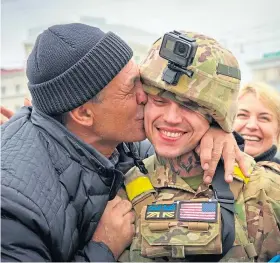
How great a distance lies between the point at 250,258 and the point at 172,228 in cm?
33

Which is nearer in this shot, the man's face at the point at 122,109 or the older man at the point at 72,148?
the older man at the point at 72,148

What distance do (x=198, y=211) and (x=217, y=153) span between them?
11.4 inches

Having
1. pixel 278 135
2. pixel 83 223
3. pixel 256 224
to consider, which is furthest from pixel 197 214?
pixel 278 135

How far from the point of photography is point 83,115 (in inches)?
82.0

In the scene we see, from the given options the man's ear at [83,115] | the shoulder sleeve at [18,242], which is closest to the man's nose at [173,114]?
the man's ear at [83,115]

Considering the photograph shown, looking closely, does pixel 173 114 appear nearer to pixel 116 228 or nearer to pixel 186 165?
pixel 186 165

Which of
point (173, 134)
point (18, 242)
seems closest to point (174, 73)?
point (173, 134)

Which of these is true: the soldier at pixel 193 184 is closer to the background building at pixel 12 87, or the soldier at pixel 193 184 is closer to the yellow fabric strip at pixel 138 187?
the yellow fabric strip at pixel 138 187

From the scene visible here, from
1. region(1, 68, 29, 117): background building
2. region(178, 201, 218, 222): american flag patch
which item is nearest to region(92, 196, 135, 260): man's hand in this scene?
region(178, 201, 218, 222): american flag patch

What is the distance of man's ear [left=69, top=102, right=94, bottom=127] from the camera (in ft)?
6.77

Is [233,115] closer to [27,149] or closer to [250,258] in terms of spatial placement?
[250,258]

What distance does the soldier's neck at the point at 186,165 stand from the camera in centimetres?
209

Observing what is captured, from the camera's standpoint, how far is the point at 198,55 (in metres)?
1.95

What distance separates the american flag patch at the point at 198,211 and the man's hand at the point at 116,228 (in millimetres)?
237
